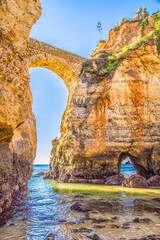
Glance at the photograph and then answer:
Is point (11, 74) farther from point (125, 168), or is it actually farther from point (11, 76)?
point (125, 168)

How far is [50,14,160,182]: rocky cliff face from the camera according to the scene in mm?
12141

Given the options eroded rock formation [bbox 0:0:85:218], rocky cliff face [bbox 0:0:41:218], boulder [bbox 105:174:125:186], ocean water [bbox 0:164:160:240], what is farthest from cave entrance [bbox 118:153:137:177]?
rocky cliff face [bbox 0:0:41:218]

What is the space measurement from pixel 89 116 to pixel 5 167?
9648mm

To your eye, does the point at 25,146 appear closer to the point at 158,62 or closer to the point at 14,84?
the point at 14,84

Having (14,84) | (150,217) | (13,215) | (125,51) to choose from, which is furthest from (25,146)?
(125,51)

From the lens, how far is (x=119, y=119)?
12422 millimetres

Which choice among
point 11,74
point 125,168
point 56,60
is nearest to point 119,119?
point 56,60

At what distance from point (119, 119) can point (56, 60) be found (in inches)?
269

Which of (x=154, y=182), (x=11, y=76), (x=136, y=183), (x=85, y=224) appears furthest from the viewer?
(x=154, y=182)

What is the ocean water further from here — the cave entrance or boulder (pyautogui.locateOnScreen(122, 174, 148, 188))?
the cave entrance

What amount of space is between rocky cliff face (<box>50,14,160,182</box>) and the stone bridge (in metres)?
2.98

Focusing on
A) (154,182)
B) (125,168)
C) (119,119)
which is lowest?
(125,168)

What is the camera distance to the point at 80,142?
12.5m

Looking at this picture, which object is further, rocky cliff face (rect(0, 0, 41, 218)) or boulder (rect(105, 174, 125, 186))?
boulder (rect(105, 174, 125, 186))
